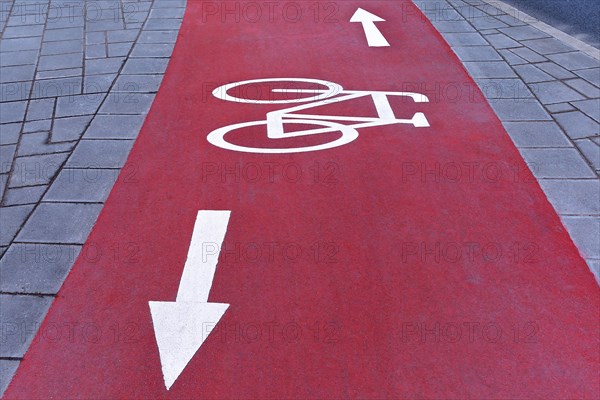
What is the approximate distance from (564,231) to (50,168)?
15.8 feet

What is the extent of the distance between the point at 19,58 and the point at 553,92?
23.8 ft

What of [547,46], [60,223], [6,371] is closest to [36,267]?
[60,223]

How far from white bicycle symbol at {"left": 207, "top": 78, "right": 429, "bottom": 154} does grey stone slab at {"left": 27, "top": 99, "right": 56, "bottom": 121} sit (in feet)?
6.35

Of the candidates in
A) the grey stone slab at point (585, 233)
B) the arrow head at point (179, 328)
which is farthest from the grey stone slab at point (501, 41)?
the arrow head at point (179, 328)

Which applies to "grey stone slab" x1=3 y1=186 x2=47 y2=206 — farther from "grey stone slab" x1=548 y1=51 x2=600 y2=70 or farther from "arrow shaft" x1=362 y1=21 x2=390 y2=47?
"grey stone slab" x1=548 y1=51 x2=600 y2=70

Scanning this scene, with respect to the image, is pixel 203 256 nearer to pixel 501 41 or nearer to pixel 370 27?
pixel 370 27

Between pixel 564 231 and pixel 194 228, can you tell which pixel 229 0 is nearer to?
pixel 194 228

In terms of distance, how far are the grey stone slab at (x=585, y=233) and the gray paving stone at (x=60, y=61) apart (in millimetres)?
6527

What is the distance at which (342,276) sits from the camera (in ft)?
14.6

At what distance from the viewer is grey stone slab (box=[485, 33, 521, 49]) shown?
8664 mm

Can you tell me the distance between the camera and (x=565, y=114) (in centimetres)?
676

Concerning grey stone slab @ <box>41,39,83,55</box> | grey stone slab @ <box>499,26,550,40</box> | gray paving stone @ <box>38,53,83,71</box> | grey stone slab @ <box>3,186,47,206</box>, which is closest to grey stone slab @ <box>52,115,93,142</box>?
grey stone slab @ <box>3,186,47,206</box>

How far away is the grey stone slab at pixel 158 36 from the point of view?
8875mm

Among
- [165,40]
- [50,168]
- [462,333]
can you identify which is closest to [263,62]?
[165,40]
